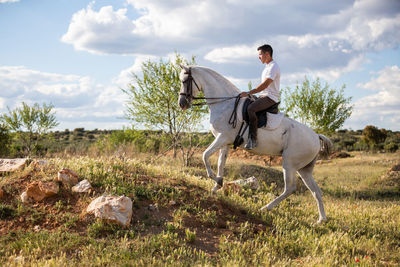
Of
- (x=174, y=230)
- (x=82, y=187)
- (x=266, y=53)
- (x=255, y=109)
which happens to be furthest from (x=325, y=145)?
(x=82, y=187)

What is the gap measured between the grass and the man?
1888 mm

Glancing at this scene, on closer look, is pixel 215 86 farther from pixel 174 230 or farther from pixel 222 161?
pixel 174 230

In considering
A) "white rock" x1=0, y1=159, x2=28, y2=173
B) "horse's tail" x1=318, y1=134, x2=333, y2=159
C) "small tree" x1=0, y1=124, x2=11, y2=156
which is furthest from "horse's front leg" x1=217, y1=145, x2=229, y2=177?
"small tree" x1=0, y1=124, x2=11, y2=156

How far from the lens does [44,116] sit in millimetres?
27625

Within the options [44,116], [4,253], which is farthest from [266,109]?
[44,116]

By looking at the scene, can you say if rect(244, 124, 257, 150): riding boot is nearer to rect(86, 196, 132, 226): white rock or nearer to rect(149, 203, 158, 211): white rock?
rect(149, 203, 158, 211): white rock

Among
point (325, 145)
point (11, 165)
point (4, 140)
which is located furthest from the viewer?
point (4, 140)

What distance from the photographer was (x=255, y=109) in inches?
308

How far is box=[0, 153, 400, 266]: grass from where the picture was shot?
18.0ft

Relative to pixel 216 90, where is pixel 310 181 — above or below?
below

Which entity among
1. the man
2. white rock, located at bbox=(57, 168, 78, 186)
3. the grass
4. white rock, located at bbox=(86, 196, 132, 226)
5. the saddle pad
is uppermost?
the man

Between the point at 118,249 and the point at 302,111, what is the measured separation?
78.2 ft

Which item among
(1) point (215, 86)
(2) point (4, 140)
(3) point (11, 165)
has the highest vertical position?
(1) point (215, 86)

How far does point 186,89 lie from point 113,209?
326 centimetres
